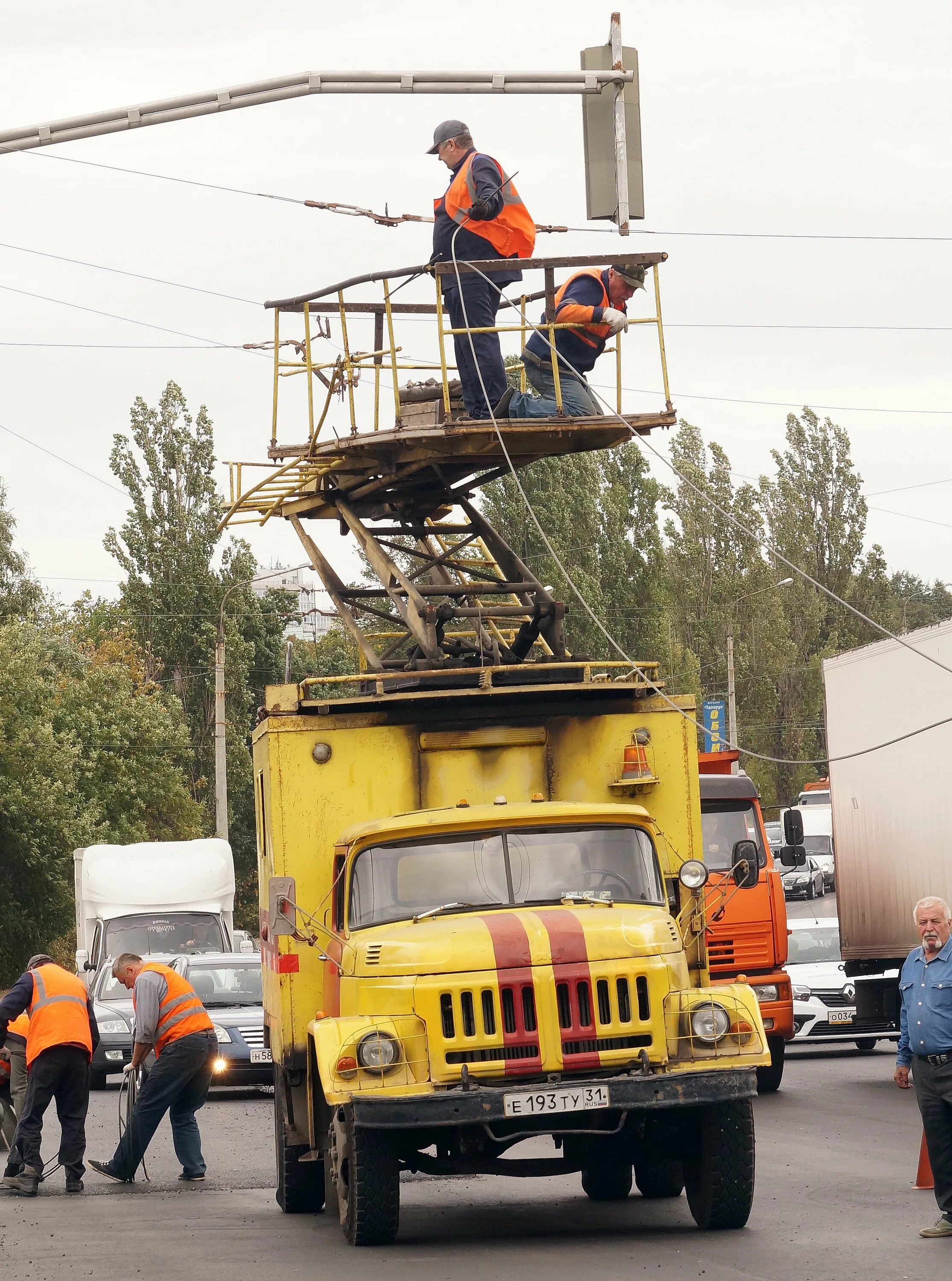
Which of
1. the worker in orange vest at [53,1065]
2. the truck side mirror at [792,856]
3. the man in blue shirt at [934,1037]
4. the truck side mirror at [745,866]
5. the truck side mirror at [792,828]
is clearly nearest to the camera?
the man in blue shirt at [934,1037]

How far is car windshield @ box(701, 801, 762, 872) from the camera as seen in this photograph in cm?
1905

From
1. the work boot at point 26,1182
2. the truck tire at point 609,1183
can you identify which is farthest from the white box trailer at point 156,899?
the truck tire at point 609,1183

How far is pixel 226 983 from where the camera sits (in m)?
23.2

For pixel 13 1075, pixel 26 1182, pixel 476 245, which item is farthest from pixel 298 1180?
pixel 476 245

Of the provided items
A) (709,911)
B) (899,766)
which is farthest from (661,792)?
(899,766)

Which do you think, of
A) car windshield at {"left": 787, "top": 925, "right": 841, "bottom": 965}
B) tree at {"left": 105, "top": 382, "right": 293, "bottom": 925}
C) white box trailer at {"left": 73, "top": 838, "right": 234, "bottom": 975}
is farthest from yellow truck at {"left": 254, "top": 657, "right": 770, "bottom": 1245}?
A: tree at {"left": 105, "top": 382, "right": 293, "bottom": 925}

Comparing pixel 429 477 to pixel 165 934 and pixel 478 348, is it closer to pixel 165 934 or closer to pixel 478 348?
pixel 478 348

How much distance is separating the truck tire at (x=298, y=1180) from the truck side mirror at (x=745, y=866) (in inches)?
123

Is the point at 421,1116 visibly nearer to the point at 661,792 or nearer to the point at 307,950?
the point at 307,950

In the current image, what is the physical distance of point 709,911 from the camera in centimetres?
1130

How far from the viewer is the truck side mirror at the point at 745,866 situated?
11.0 metres

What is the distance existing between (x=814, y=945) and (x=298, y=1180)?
42.9ft

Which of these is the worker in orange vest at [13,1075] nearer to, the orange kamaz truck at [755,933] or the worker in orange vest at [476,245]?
the worker in orange vest at [476,245]

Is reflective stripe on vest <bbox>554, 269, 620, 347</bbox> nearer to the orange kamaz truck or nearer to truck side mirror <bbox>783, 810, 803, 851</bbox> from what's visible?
the orange kamaz truck
